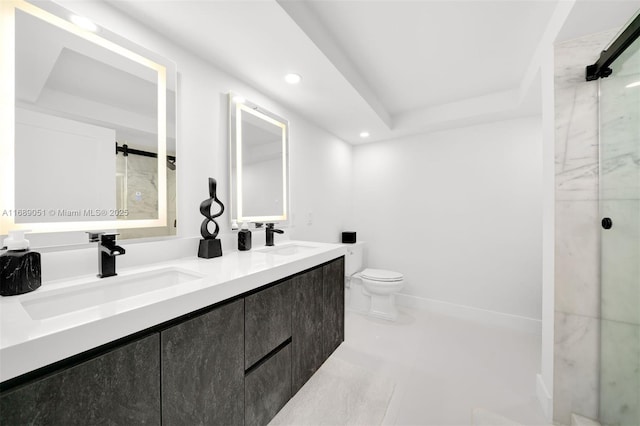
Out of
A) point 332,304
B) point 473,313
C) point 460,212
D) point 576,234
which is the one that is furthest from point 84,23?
point 473,313

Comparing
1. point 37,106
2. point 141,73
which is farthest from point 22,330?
point 141,73

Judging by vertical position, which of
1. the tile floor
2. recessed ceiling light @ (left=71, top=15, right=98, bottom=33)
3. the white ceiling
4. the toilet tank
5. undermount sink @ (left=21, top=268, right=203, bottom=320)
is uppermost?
the white ceiling

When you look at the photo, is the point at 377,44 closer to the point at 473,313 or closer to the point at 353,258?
the point at 353,258

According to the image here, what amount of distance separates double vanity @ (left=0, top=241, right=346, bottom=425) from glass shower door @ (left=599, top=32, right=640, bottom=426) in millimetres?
1564

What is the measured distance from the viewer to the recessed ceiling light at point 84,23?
105 centimetres

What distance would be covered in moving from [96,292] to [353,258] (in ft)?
7.95

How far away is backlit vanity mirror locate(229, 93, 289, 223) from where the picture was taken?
1767 millimetres

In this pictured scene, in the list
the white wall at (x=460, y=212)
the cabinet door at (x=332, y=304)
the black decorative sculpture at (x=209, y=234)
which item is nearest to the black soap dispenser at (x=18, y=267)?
the black decorative sculpture at (x=209, y=234)

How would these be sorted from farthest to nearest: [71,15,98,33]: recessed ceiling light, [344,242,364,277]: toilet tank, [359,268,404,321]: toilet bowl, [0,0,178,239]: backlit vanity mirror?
[344,242,364,277]: toilet tank < [359,268,404,321]: toilet bowl < [71,15,98,33]: recessed ceiling light < [0,0,178,239]: backlit vanity mirror

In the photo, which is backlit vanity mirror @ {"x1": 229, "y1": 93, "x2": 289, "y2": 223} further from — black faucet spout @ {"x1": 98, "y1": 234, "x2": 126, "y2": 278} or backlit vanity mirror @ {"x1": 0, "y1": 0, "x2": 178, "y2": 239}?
black faucet spout @ {"x1": 98, "y1": 234, "x2": 126, "y2": 278}

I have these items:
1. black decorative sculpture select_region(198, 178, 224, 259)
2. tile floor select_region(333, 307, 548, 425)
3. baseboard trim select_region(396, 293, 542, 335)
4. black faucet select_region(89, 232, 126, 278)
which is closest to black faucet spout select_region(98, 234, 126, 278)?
black faucet select_region(89, 232, 126, 278)

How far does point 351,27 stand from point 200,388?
207cm

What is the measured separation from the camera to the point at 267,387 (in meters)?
1.16

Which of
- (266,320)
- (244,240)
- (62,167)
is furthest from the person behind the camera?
(244,240)
